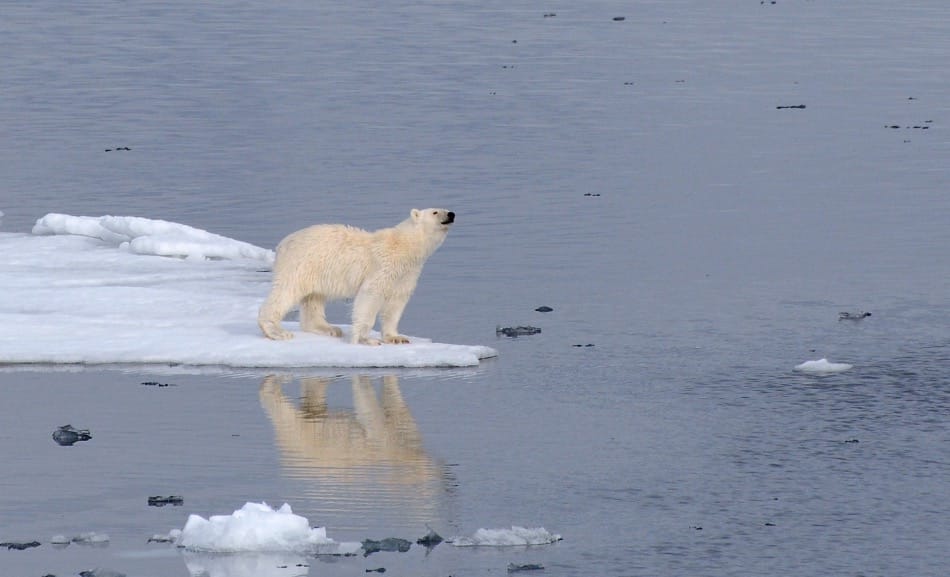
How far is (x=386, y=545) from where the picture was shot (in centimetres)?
840

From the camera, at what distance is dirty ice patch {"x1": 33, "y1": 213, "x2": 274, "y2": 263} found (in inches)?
614

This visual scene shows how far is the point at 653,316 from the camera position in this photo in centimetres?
1331

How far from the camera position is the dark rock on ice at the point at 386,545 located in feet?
27.4

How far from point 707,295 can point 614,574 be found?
20.0 ft

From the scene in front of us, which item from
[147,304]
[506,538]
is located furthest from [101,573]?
[147,304]

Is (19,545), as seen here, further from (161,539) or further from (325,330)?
(325,330)

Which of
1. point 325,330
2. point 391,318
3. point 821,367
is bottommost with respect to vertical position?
point 821,367

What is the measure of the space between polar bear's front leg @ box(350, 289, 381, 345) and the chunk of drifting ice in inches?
112

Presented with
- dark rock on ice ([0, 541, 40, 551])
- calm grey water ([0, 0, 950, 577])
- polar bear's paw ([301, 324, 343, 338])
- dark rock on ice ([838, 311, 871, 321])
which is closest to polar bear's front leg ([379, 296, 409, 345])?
calm grey water ([0, 0, 950, 577])

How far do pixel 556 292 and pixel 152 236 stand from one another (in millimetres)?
3949

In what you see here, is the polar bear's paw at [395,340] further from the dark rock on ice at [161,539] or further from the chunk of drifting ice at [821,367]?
the dark rock on ice at [161,539]

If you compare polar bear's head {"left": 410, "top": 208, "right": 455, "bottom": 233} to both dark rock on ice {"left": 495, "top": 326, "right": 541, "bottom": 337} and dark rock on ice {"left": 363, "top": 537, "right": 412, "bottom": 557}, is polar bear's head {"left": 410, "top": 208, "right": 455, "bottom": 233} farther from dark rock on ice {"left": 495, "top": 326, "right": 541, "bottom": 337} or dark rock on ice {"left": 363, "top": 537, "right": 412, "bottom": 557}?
dark rock on ice {"left": 363, "top": 537, "right": 412, "bottom": 557}

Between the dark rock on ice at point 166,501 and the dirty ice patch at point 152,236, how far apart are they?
20.7ft

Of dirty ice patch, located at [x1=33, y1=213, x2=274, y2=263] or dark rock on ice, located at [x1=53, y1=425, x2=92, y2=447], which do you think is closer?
dark rock on ice, located at [x1=53, y1=425, x2=92, y2=447]
